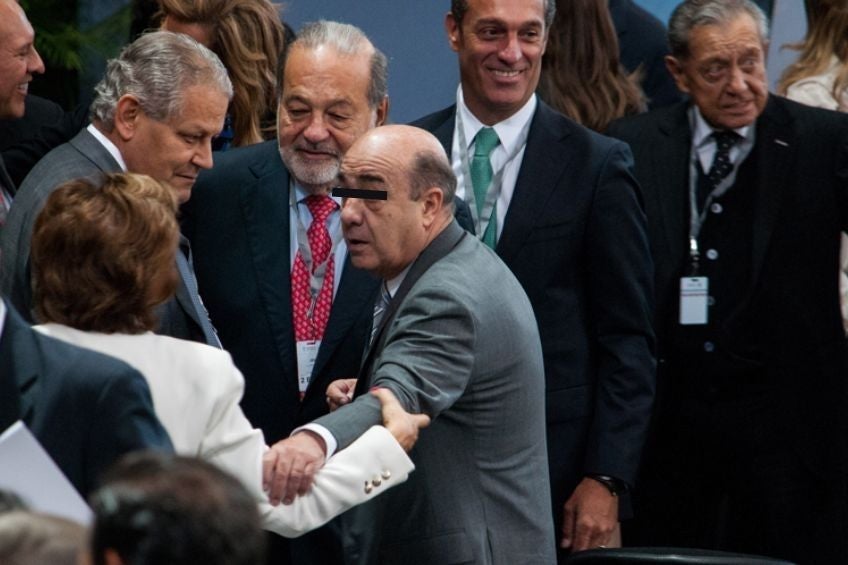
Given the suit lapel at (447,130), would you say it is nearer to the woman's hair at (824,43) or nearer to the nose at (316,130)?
the nose at (316,130)

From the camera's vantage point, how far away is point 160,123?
4.21 meters

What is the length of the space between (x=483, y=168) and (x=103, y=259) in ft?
6.83

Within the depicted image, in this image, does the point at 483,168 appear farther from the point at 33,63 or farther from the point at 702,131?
the point at 33,63

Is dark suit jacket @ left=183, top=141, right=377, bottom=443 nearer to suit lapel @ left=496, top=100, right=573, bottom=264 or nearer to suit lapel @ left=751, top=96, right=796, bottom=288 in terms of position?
suit lapel @ left=496, top=100, right=573, bottom=264

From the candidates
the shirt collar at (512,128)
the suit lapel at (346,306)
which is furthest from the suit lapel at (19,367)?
Result: the shirt collar at (512,128)

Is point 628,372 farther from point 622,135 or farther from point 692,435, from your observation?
point 622,135

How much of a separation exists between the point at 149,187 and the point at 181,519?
1.50 metres

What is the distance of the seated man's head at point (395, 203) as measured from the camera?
3980mm

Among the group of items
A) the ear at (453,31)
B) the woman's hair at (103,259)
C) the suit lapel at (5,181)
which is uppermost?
the ear at (453,31)

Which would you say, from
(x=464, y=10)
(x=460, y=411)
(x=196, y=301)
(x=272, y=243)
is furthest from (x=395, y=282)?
(x=464, y=10)

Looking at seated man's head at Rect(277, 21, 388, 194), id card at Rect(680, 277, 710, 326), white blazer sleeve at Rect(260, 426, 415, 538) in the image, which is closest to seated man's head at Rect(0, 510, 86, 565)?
white blazer sleeve at Rect(260, 426, 415, 538)

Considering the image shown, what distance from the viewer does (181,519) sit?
1702 mm

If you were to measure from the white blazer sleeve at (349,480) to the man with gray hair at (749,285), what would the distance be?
1.90 metres

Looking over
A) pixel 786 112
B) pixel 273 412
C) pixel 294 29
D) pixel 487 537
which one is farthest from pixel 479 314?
pixel 294 29
